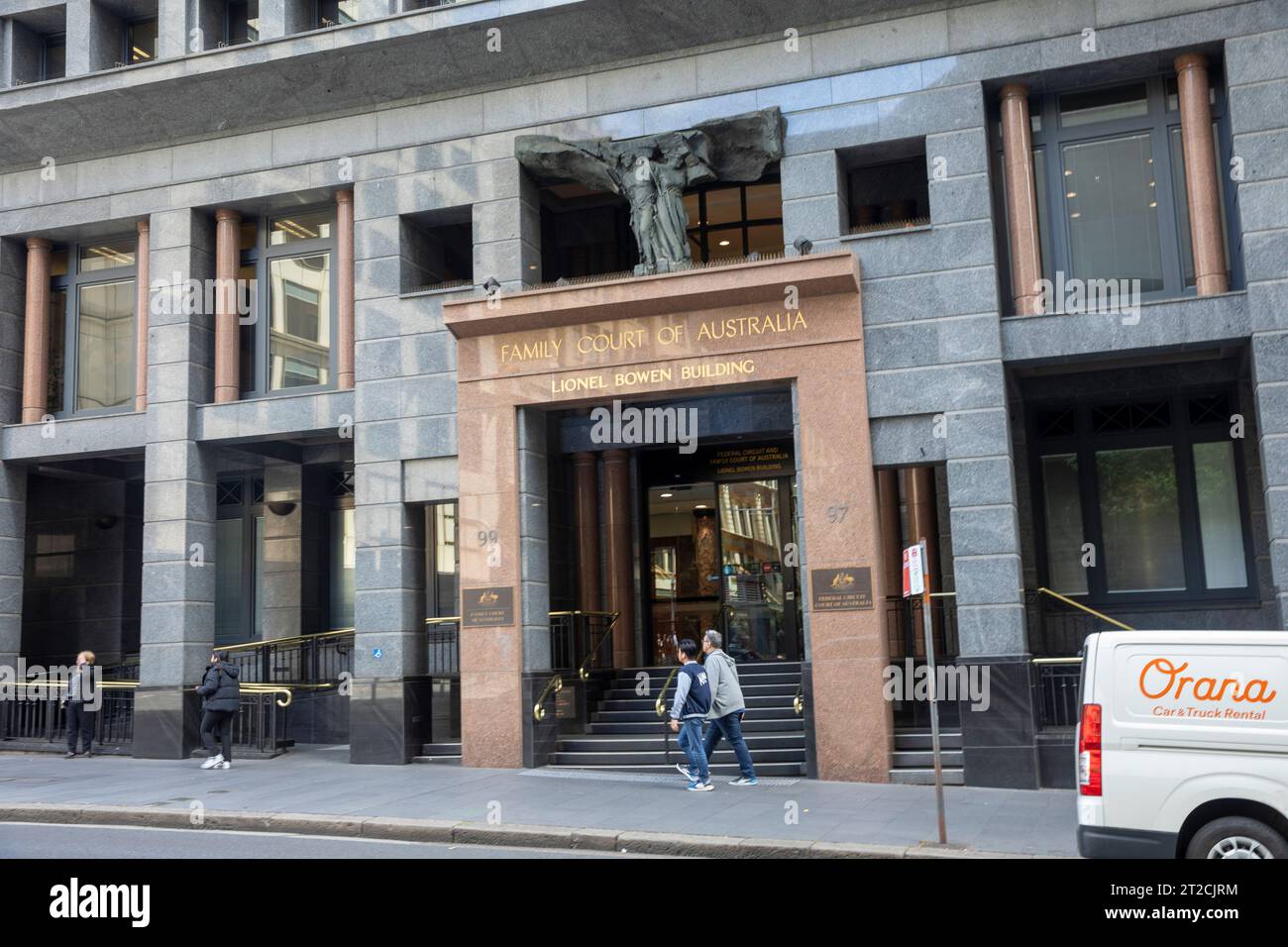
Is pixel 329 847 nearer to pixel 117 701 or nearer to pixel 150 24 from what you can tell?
pixel 117 701

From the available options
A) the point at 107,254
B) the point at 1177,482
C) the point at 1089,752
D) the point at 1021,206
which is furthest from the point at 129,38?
the point at 1089,752

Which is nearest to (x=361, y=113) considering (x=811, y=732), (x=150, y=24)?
(x=150, y=24)

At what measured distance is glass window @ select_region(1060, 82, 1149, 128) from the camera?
17.0 m

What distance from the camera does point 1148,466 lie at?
1906 centimetres

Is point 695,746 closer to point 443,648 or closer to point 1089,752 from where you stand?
point 1089,752

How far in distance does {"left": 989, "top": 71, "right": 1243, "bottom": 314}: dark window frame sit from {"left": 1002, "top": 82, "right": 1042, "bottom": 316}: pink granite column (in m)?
0.25

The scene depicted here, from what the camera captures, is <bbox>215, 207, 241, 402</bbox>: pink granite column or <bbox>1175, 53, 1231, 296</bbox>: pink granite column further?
<bbox>215, 207, 241, 402</bbox>: pink granite column

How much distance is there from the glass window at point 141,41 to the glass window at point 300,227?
395 centimetres

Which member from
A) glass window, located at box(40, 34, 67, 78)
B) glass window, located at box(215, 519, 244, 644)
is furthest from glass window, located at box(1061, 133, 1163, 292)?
glass window, located at box(40, 34, 67, 78)

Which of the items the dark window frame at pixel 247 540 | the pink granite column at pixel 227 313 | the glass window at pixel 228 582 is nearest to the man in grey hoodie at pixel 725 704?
the pink granite column at pixel 227 313

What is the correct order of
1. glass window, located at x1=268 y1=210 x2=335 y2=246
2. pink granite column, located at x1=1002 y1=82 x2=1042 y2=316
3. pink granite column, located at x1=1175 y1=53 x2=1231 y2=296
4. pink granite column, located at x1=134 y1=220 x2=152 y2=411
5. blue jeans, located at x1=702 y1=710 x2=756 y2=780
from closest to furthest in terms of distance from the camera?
blue jeans, located at x1=702 y1=710 x2=756 y2=780, pink granite column, located at x1=1175 y1=53 x2=1231 y2=296, pink granite column, located at x1=1002 y1=82 x2=1042 y2=316, glass window, located at x1=268 y1=210 x2=335 y2=246, pink granite column, located at x1=134 y1=220 x2=152 y2=411

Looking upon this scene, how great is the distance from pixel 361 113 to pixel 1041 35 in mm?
10167

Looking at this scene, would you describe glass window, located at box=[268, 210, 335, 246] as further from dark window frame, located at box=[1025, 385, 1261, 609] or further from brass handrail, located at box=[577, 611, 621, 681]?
dark window frame, located at box=[1025, 385, 1261, 609]

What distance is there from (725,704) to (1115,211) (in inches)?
333
